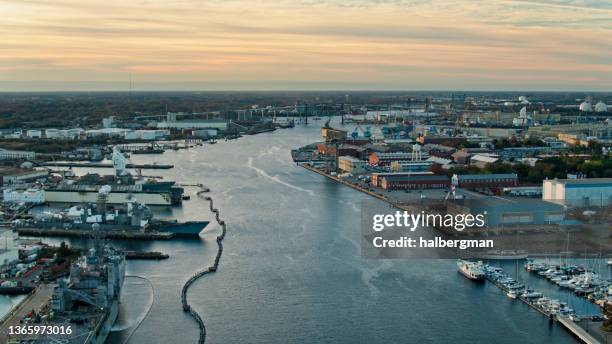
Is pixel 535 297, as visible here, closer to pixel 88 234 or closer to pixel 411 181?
pixel 88 234

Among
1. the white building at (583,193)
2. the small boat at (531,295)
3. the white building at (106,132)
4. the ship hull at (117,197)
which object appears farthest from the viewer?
the white building at (106,132)

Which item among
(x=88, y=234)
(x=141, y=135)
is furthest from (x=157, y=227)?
(x=141, y=135)

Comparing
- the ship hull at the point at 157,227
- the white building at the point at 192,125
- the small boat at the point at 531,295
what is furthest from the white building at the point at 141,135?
the small boat at the point at 531,295

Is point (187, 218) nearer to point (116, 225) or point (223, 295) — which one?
point (116, 225)

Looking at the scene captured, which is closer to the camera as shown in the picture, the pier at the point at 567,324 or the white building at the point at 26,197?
the pier at the point at 567,324

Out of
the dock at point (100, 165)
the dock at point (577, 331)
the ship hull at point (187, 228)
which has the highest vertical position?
the ship hull at point (187, 228)
